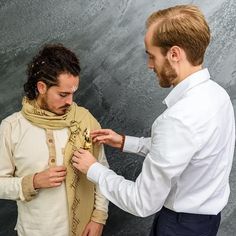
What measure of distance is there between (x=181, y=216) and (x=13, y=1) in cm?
132

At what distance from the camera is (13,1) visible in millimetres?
2201

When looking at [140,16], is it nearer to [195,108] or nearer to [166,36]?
[166,36]

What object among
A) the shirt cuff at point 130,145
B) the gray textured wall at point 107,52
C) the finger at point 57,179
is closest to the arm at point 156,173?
the finger at point 57,179

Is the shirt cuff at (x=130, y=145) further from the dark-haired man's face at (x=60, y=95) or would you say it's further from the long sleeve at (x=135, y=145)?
the dark-haired man's face at (x=60, y=95)

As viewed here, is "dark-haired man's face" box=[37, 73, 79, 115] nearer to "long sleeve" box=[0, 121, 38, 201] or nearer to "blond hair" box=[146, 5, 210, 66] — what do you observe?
"long sleeve" box=[0, 121, 38, 201]

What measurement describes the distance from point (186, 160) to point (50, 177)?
54 cm

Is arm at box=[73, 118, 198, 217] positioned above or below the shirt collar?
below

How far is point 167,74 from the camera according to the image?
161cm

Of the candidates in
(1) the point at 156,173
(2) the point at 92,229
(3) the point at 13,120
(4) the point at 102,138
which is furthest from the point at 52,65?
(2) the point at 92,229

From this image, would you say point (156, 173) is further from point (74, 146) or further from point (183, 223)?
point (74, 146)

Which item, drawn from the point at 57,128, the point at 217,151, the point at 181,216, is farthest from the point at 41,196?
the point at 217,151

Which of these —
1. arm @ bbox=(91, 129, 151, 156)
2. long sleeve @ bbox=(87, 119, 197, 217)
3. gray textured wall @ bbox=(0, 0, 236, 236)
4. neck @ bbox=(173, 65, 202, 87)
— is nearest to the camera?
long sleeve @ bbox=(87, 119, 197, 217)

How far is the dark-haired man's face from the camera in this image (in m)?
1.75

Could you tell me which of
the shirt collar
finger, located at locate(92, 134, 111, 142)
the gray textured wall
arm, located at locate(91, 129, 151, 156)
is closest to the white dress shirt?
the shirt collar
